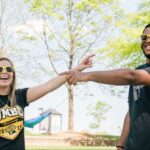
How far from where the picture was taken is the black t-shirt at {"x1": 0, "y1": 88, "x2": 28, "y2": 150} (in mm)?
4142

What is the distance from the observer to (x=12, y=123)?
14.0 ft

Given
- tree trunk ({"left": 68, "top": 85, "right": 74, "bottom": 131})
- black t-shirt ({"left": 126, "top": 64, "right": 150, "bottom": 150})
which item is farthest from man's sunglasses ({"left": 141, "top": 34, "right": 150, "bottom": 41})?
tree trunk ({"left": 68, "top": 85, "right": 74, "bottom": 131})

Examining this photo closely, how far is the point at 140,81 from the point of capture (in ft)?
8.86

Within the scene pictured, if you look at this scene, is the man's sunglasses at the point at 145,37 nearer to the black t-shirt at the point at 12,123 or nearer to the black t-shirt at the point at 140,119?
the black t-shirt at the point at 140,119

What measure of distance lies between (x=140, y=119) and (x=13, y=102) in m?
1.47

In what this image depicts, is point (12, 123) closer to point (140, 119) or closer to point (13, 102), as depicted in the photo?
point (13, 102)

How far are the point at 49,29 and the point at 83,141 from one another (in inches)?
Answer: 325

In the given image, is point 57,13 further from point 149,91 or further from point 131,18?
point 149,91

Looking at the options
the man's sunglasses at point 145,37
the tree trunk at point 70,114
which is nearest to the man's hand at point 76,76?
the man's sunglasses at point 145,37

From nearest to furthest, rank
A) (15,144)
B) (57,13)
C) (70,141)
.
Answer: (15,144) < (70,141) < (57,13)

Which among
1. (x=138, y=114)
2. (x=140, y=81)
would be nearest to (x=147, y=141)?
(x=138, y=114)

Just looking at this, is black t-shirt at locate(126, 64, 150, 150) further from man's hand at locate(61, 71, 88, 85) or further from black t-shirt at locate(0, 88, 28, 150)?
black t-shirt at locate(0, 88, 28, 150)

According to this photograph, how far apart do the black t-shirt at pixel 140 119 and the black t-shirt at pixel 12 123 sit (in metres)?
1.20

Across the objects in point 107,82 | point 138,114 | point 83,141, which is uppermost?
point 107,82
